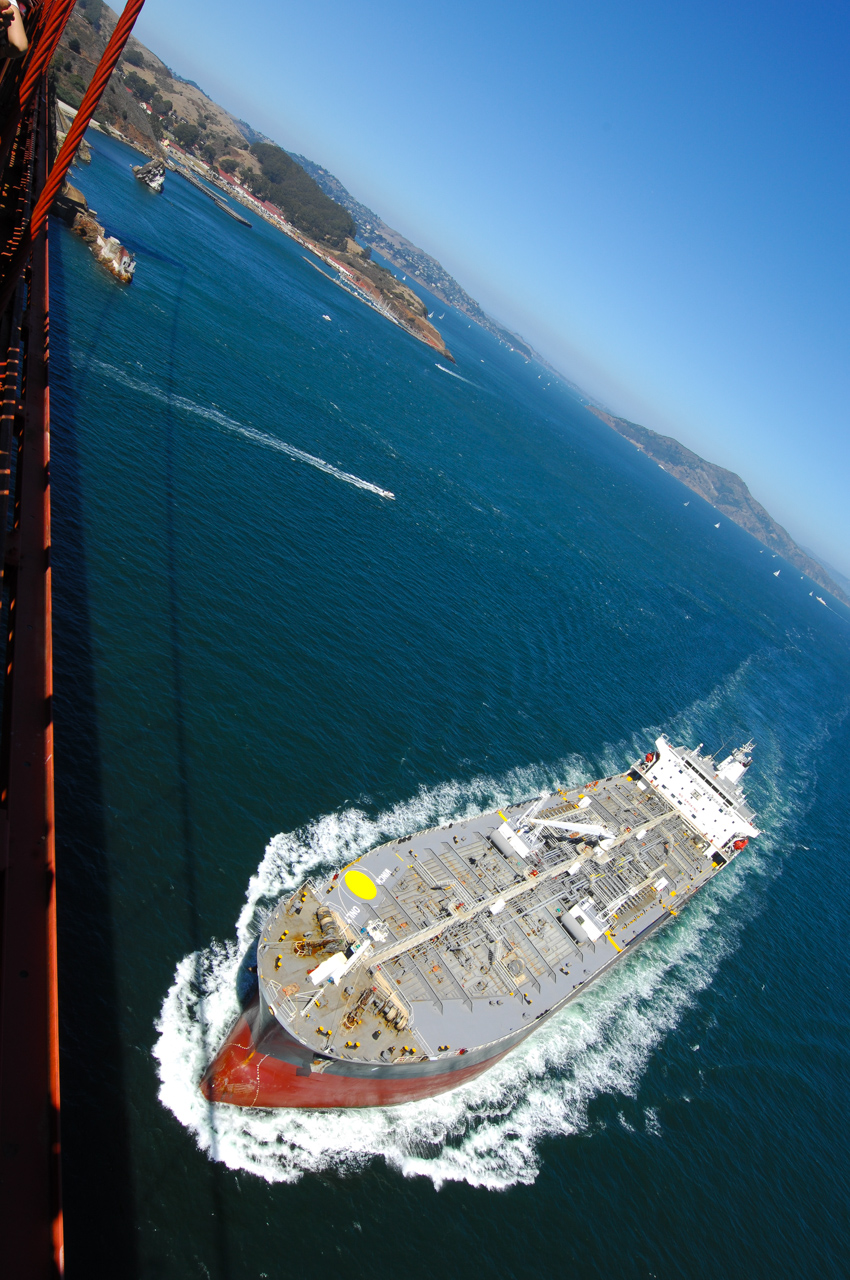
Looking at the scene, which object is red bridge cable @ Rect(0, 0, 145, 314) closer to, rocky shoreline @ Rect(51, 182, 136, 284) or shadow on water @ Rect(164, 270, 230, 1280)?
shadow on water @ Rect(164, 270, 230, 1280)

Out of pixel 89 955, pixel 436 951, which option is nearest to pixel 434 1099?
pixel 436 951

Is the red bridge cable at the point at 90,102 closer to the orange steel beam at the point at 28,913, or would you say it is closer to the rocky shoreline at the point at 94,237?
the orange steel beam at the point at 28,913

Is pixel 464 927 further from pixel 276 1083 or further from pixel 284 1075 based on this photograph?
pixel 276 1083

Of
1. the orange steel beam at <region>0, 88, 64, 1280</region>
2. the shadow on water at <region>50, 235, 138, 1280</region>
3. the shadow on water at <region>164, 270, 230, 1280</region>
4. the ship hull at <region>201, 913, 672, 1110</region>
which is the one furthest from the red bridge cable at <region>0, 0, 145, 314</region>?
the shadow on water at <region>164, 270, 230, 1280</region>

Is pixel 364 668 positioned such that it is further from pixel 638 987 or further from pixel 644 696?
pixel 644 696

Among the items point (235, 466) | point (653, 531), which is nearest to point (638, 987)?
point (235, 466)
